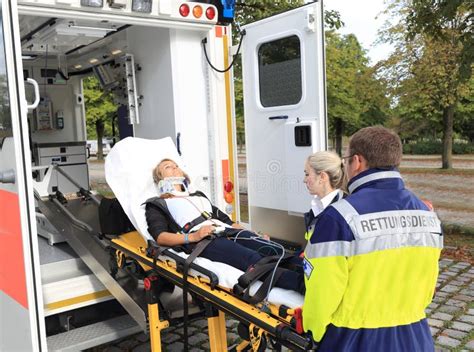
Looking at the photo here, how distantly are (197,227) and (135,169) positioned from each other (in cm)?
86

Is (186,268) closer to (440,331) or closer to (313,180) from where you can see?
(313,180)

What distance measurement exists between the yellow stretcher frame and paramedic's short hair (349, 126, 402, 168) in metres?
0.81

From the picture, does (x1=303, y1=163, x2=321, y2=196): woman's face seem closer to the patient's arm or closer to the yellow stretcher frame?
the yellow stretcher frame

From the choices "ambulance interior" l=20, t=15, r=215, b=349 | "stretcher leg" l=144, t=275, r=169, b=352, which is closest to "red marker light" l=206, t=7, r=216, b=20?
"ambulance interior" l=20, t=15, r=215, b=349

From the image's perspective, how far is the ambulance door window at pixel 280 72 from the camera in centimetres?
397

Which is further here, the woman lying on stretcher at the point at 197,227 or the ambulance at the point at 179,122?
the woman lying on stretcher at the point at 197,227

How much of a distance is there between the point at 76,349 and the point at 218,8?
288 centimetres

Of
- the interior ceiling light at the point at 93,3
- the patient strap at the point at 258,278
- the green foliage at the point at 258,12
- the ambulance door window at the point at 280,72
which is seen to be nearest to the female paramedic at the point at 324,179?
the patient strap at the point at 258,278

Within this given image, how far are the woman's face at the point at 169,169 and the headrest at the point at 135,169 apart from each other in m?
0.14

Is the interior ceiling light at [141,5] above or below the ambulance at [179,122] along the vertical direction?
above

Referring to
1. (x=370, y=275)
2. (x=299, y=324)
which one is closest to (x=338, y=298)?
(x=370, y=275)

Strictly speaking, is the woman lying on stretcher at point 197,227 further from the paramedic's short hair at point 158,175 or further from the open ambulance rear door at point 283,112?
the open ambulance rear door at point 283,112

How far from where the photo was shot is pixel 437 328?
409 cm

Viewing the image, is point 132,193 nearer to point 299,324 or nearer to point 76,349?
point 76,349
